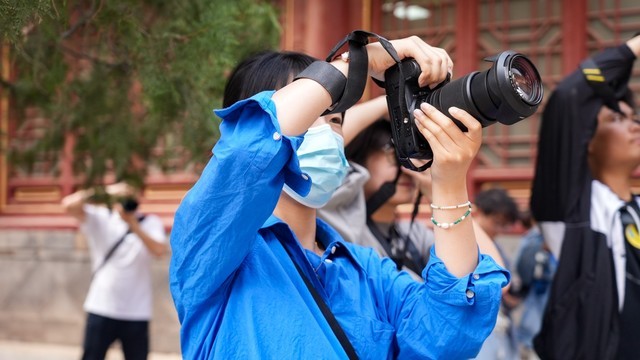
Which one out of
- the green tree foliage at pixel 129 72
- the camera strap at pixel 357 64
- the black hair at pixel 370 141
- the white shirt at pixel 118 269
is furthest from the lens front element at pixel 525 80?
the white shirt at pixel 118 269

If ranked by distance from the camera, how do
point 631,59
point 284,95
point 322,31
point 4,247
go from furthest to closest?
point 4,247
point 322,31
point 631,59
point 284,95

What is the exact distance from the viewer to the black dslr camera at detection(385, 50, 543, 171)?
1438 mm

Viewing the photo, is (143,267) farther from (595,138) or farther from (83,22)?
(595,138)

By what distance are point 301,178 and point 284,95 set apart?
15 centimetres

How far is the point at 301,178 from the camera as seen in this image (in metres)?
1.47

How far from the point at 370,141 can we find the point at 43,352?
5.94 metres

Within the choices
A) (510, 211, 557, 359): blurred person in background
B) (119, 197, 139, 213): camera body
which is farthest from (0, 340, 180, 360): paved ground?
(510, 211, 557, 359): blurred person in background

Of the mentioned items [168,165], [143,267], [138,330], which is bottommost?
[138,330]

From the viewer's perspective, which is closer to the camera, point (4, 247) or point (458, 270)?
point (458, 270)

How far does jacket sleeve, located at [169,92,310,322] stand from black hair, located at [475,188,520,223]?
10.8 ft

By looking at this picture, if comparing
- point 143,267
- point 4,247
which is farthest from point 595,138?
point 4,247

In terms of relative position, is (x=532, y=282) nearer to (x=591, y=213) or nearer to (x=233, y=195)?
(x=591, y=213)

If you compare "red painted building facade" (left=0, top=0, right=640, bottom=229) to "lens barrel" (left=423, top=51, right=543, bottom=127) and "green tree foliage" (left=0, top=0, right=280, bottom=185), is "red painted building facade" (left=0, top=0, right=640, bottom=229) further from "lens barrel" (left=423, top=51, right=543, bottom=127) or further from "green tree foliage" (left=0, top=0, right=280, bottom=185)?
"lens barrel" (left=423, top=51, right=543, bottom=127)

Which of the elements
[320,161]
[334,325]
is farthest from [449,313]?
[320,161]
